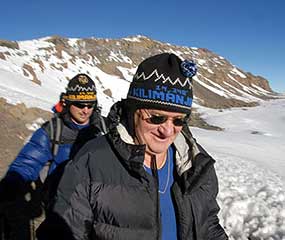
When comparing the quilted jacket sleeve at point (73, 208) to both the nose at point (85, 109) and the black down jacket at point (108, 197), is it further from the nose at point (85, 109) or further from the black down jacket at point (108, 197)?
the nose at point (85, 109)

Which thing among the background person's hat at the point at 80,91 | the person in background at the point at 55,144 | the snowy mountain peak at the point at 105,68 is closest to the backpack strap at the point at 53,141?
the person in background at the point at 55,144

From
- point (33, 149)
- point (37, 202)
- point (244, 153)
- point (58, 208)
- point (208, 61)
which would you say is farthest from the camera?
point (208, 61)

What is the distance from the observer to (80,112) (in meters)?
4.14

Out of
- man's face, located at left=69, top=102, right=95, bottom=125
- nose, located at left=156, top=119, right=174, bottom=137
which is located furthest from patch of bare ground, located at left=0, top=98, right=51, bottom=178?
nose, located at left=156, top=119, right=174, bottom=137

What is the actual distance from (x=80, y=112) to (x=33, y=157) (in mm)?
960

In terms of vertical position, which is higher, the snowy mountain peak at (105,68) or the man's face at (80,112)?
the snowy mountain peak at (105,68)

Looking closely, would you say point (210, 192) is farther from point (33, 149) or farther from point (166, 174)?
point (33, 149)

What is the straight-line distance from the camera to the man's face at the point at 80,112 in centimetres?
411

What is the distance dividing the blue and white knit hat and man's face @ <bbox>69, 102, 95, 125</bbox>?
2056 millimetres

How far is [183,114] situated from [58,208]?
38.2 inches

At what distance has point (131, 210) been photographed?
6.50 feet

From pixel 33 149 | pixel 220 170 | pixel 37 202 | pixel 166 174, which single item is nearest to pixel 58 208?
pixel 166 174

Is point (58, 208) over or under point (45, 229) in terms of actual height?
over

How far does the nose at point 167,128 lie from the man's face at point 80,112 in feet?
6.84
